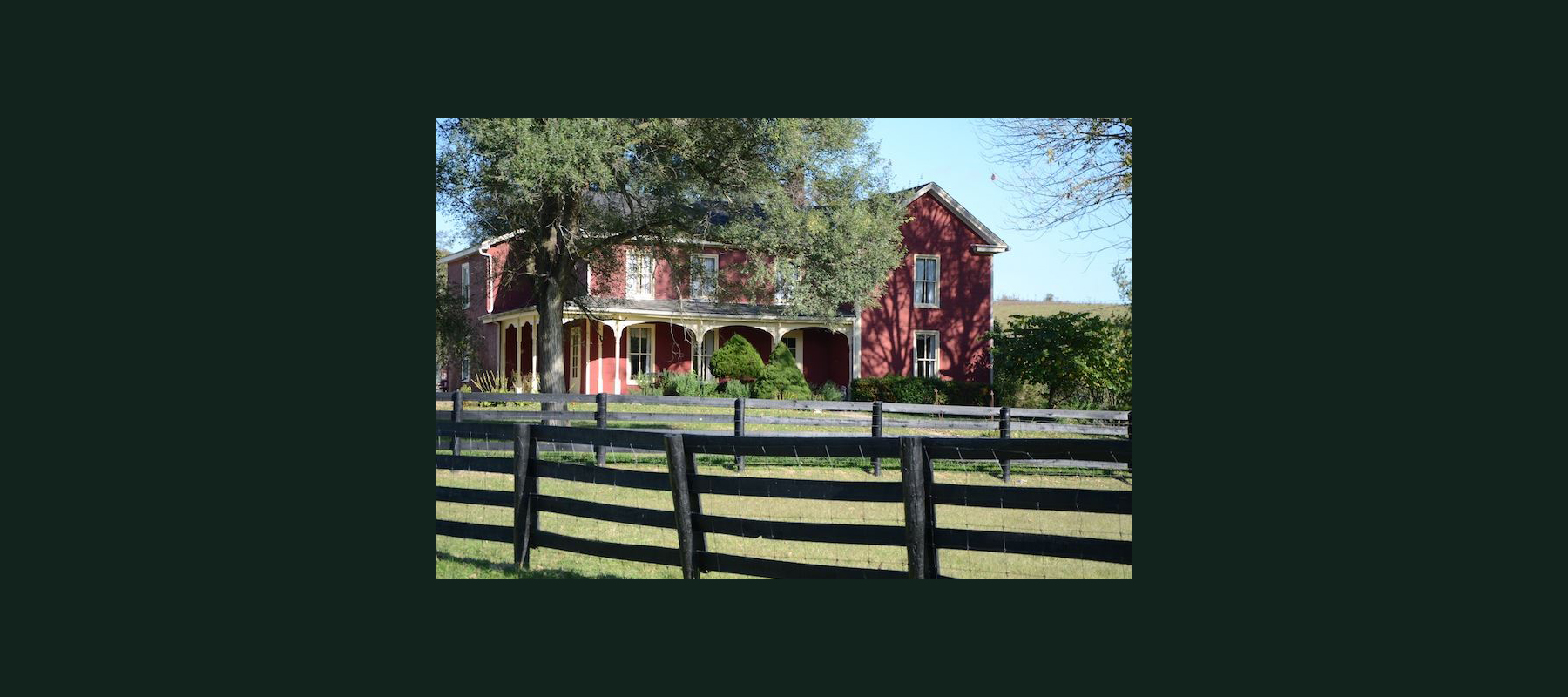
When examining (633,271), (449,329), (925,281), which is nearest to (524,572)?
(633,271)

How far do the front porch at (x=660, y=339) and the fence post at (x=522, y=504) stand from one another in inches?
818

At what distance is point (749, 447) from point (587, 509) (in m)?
1.25

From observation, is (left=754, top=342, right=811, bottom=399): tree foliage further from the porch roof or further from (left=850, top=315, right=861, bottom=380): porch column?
(left=850, top=315, right=861, bottom=380): porch column

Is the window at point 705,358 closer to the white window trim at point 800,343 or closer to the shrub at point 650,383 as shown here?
the shrub at point 650,383

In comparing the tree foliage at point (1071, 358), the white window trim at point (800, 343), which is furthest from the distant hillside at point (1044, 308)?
the white window trim at point (800, 343)

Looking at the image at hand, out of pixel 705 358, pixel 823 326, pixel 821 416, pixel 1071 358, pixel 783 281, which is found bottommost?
pixel 821 416

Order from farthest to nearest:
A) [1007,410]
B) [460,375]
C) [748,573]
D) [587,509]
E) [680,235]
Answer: [460,375] < [680,235] < [1007,410] < [587,509] < [748,573]

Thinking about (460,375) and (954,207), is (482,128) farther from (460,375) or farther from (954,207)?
(954,207)

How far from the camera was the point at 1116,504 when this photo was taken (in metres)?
5.70

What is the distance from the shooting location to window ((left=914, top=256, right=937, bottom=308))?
3300cm

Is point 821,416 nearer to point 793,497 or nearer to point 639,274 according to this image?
point 639,274

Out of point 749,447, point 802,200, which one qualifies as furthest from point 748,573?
point 802,200

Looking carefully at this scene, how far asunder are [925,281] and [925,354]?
2097 millimetres

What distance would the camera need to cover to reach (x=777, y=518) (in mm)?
11680
